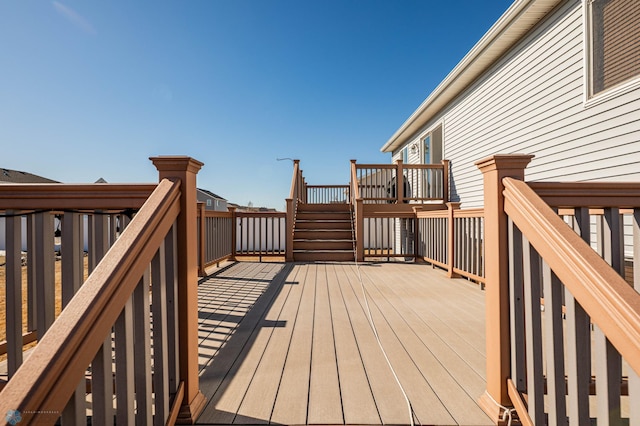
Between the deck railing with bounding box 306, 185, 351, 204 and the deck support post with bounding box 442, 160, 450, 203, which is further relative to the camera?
the deck railing with bounding box 306, 185, 351, 204

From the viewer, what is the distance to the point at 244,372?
5.77ft

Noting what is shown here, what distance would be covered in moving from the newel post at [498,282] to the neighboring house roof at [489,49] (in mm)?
4133

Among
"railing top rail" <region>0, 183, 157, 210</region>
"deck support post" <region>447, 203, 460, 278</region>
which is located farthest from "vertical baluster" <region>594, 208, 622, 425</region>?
"deck support post" <region>447, 203, 460, 278</region>

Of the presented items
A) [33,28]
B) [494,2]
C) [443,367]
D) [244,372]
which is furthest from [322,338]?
[33,28]

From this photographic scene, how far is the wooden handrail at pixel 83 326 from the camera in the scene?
0.62 m

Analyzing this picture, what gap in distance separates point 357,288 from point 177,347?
2.76 metres

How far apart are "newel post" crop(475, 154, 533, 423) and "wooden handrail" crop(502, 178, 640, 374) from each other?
0.26ft

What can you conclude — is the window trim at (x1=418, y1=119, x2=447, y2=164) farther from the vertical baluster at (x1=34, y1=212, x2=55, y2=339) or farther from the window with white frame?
the vertical baluster at (x1=34, y1=212, x2=55, y2=339)

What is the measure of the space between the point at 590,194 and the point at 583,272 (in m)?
0.58

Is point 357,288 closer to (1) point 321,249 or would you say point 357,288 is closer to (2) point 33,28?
(1) point 321,249

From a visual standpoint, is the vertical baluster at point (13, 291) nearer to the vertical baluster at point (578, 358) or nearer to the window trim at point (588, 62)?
the vertical baluster at point (578, 358)

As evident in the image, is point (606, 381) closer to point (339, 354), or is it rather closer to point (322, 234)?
point (339, 354)

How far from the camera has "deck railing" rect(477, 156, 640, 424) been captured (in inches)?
34.3

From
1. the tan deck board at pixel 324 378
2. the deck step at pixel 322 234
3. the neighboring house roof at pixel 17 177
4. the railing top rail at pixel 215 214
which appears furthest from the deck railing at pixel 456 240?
the neighboring house roof at pixel 17 177
